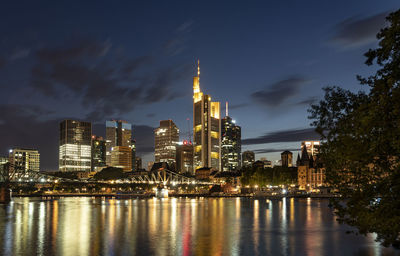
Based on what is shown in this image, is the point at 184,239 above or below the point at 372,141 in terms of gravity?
below

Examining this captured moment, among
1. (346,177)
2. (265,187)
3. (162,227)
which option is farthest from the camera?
(265,187)

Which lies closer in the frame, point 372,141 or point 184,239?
point 372,141

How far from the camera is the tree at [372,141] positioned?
52.1ft

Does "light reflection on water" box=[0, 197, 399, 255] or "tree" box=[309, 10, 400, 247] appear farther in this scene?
"light reflection on water" box=[0, 197, 399, 255]

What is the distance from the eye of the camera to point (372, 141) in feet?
55.2

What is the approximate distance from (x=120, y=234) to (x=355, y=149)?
36.5 m

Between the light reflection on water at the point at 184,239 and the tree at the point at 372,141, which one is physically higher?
the tree at the point at 372,141

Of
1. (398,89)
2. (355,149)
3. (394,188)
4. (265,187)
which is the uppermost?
(398,89)

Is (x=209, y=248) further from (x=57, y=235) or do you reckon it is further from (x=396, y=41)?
(x=396, y=41)

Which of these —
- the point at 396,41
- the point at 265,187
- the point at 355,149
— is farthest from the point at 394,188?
the point at 265,187

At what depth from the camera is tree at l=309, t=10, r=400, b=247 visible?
52.1ft

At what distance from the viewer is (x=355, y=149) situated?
17.5m

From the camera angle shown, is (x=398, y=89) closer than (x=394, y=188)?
Yes

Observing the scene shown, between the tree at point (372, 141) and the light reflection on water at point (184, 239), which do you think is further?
the light reflection on water at point (184, 239)
